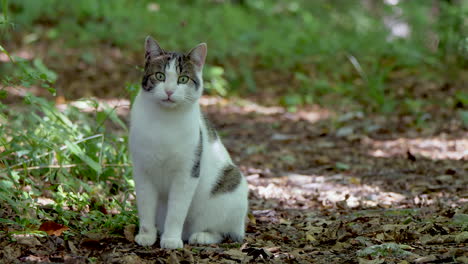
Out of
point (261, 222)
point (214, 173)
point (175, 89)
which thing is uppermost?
point (175, 89)

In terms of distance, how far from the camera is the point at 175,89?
2.73m

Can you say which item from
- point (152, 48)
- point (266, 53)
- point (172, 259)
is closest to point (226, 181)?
point (172, 259)

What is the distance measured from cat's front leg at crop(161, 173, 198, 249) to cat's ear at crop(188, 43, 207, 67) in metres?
0.62

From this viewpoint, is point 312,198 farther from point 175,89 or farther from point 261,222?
point 175,89

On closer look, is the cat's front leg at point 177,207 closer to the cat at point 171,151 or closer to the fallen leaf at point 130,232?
the cat at point 171,151

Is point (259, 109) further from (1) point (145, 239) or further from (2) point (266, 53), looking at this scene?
(1) point (145, 239)

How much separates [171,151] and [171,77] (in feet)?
1.23

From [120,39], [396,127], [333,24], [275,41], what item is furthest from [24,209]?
[333,24]

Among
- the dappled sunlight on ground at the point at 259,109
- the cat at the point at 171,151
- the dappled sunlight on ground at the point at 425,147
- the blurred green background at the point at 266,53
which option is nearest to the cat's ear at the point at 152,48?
the cat at the point at 171,151

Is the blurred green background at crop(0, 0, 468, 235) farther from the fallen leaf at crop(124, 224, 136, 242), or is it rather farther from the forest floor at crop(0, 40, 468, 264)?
the fallen leaf at crop(124, 224, 136, 242)

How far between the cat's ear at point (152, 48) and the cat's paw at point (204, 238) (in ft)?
3.41

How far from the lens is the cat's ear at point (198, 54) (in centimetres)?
292

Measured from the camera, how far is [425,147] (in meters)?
5.71

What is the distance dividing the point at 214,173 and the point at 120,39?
7072mm
